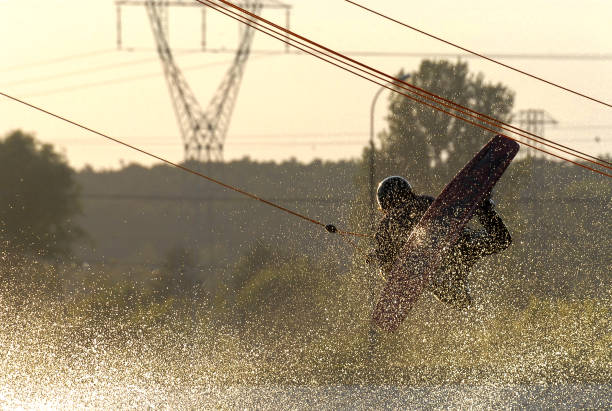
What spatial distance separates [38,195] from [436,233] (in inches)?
2024

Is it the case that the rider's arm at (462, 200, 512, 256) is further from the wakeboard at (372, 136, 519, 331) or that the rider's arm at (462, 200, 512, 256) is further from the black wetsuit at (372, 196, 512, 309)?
the wakeboard at (372, 136, 519, 331)

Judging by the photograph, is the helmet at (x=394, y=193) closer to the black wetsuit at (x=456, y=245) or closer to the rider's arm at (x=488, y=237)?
the black wetsuit at (x=456, y=245)

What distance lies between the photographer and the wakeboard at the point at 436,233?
1017cm

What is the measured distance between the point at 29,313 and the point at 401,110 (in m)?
25.8

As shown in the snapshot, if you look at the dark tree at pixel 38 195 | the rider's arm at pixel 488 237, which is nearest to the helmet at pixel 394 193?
the rider's arm at pixel 488 237

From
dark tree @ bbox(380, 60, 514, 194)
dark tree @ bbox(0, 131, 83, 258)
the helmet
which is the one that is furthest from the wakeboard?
dark tree @ bbox(0, 131, 83, 258)

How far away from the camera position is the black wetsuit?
33.7ft

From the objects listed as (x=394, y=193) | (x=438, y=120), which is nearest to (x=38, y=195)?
(x=438, y=120)

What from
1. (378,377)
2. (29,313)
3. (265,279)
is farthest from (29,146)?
(378,377)

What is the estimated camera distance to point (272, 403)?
14.0 meters

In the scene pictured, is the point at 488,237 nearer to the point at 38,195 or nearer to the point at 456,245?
the point at 456,245

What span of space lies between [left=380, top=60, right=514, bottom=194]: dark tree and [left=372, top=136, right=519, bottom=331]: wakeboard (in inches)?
1506

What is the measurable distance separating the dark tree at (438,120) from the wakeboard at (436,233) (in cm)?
3826

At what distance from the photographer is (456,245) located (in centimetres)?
1029
